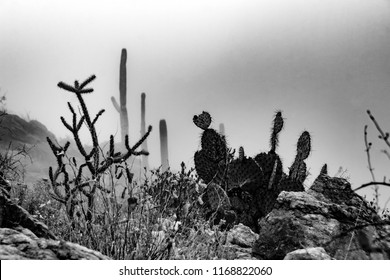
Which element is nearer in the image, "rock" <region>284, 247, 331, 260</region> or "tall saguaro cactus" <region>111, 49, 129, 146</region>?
"rock" <region>284, 247, 331, 260</region>

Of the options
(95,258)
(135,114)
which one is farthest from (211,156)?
(135,114)

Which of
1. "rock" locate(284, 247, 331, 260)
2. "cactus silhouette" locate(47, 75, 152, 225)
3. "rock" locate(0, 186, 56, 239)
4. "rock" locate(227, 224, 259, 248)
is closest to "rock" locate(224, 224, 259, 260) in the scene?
"rock" locate(227, 224, 259, 248)

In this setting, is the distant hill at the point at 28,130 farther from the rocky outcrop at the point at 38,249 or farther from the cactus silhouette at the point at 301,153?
the rocky outcrop at the point at 38,249

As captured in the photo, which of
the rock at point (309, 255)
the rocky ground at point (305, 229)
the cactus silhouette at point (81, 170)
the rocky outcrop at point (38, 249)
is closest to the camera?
the rocky outcrop at point (38, 249)

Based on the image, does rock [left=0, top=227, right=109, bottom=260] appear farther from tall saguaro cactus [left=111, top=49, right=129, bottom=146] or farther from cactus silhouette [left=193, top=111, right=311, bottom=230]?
tall saguaro cactus [left=111, top=49, right=129, bottom=146]

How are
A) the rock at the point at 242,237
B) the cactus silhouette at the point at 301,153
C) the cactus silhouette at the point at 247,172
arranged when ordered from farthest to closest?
the cactus silhouette at the point at 301,153
the cactus silhouette at the point at 247,172
the rock at the point at 242,237

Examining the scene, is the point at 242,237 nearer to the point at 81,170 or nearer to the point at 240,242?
the point at 240,242

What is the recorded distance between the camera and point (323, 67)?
6.75m

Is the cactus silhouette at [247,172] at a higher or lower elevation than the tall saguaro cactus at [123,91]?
lower

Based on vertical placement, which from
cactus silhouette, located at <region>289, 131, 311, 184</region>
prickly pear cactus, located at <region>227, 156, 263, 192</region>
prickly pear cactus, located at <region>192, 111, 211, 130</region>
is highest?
prickly pear cactus, located at <region>192, 111, 211, 130</region>

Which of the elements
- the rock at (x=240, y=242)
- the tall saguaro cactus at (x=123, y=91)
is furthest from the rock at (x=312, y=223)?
the tall saguaro cactus at (x=123, y=91)

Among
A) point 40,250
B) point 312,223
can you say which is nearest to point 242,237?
point 312,223

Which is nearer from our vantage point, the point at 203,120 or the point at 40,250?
the point at 40,250

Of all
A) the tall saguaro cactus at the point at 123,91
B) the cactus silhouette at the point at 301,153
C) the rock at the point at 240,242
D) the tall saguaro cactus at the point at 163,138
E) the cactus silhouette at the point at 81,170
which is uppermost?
the tall saguaro cactus at the point at 123,91
